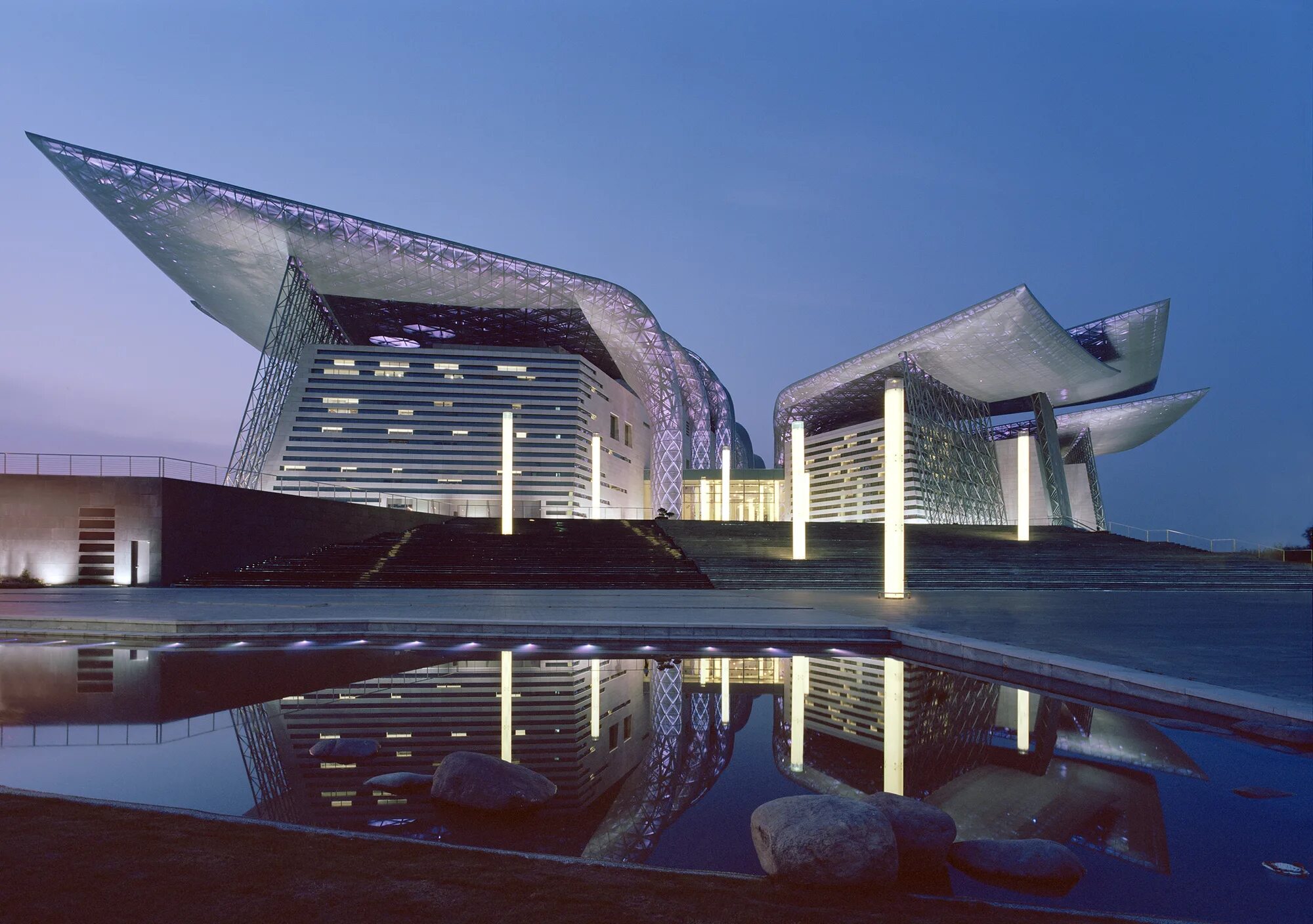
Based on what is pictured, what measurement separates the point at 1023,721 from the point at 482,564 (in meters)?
17.0

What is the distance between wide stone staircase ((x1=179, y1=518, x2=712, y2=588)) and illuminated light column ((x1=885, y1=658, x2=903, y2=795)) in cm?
1106

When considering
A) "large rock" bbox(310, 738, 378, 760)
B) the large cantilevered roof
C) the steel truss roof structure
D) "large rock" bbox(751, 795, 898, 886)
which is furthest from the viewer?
the large cantilevered roof

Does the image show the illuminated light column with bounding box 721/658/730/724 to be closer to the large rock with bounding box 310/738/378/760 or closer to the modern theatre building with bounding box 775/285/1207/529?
the large rock with bounding box 310/738/378/760

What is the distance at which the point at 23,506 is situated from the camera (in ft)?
69.7

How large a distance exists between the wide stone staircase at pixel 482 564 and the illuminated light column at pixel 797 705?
1053cm

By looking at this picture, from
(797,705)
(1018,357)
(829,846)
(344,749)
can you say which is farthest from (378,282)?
(829,846)

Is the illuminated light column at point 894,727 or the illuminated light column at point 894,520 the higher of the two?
the illuminated light column at point 894,520

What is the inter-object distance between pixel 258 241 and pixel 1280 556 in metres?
49.9

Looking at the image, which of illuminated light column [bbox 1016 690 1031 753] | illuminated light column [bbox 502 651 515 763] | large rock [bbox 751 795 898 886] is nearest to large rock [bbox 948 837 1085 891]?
large rock [bbox 751 795 898 886]

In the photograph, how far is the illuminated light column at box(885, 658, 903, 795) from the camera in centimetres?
523

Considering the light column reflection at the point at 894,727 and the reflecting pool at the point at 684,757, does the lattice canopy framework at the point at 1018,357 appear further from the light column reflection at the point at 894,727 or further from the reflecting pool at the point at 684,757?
the reflecting pool at the point at 684,757

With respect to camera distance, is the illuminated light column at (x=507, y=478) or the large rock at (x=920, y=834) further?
the illuminated light column at (x=507, y=478)

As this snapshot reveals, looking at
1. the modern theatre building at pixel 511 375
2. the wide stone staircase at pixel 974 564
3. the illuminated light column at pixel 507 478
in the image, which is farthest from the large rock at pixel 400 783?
the modern theatre building at pixel 511 375

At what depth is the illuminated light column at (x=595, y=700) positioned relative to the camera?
6484mm
